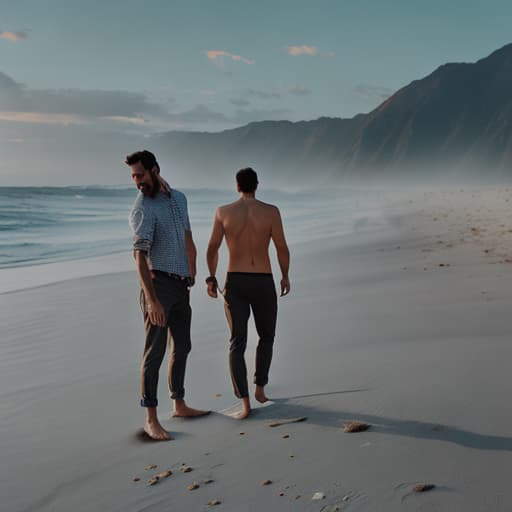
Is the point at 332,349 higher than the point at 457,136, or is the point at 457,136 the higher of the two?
the point at 457,136

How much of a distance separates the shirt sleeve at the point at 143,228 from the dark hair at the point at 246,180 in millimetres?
726

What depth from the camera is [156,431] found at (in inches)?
150

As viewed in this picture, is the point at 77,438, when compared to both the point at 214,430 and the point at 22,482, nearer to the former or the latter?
the point at 22,482

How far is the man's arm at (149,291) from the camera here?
376 centimetres

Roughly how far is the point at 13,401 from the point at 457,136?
611 ft

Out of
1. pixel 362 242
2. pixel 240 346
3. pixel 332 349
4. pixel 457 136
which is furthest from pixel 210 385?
pixel 457 136

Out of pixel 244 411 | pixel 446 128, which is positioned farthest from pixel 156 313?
pixel 446 128

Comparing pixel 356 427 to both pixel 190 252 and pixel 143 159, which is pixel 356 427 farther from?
pixel 143 159

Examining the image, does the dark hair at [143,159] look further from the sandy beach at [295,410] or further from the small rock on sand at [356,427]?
the small rock on sand at [356,427]

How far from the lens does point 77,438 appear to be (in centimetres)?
391

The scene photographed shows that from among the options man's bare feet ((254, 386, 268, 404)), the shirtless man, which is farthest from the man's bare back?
man's bare feet ((254, 386, 268, 404))

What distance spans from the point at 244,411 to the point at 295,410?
34 cm

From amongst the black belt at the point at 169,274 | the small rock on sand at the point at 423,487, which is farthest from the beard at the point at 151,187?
the small rock on sand at the point at 423,487

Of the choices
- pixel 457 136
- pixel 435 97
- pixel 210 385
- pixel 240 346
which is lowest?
pixel 210 385
